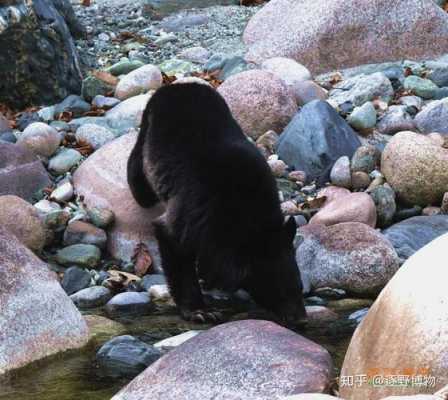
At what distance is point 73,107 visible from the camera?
1021cm

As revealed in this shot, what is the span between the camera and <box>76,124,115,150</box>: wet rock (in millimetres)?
9039

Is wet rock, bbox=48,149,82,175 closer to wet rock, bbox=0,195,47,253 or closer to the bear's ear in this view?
wet rock, bbox=0,195,47,253

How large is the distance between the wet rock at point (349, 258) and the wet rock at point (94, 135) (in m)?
2.77

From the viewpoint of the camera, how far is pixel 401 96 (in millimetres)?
9992

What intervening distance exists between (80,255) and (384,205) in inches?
94.9

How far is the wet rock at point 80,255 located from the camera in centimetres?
728

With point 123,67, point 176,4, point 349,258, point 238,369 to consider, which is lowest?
point 176,4

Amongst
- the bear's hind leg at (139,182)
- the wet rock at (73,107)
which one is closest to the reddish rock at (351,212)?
the bear's hind leg at (139,182)

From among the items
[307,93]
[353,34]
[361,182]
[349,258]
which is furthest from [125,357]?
[353,34]

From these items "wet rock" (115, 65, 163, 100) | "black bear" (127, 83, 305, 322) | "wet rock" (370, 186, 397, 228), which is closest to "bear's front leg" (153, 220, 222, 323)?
"black bear" (127, 83, 305, 322)

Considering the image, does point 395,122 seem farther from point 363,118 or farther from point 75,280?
point 75,280

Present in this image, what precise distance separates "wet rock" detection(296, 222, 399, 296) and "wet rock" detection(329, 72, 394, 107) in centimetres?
301

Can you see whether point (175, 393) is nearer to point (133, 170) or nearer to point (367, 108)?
point (133, 170)

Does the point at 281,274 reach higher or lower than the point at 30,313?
lower
